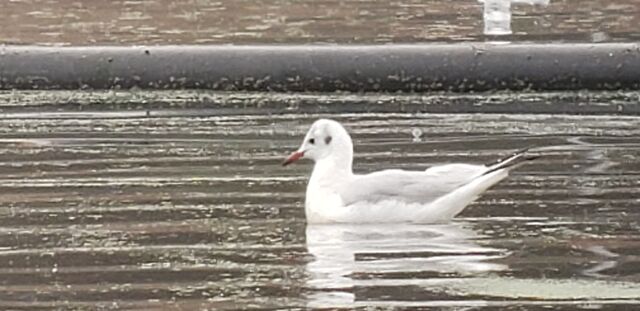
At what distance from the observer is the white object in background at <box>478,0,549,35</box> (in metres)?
16.6

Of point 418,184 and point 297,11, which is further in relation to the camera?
point 297,11

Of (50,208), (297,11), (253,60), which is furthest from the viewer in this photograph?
(297,11)

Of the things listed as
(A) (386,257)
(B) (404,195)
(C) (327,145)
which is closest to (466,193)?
(B) (404,195)

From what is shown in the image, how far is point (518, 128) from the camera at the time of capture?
40.6ft

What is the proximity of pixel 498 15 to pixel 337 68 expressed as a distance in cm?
383

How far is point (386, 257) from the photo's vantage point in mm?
8203

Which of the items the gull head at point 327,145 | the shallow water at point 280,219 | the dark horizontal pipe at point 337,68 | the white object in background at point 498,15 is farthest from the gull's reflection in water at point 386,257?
the white object in background at point 498,15

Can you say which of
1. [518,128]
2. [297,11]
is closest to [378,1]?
[297,11]

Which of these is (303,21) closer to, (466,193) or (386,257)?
(466,193)

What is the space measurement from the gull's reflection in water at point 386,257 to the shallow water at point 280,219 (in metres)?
0.01

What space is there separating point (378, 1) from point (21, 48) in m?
6.37

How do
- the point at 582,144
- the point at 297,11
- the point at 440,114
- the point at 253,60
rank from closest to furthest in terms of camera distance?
the point at 582,144
the point at 440,114
the point at 253,60
the point at 297,11

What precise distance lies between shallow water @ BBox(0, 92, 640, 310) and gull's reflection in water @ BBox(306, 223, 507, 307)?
0.04ft

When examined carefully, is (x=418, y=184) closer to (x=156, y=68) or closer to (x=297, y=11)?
(x=156, y=68)
